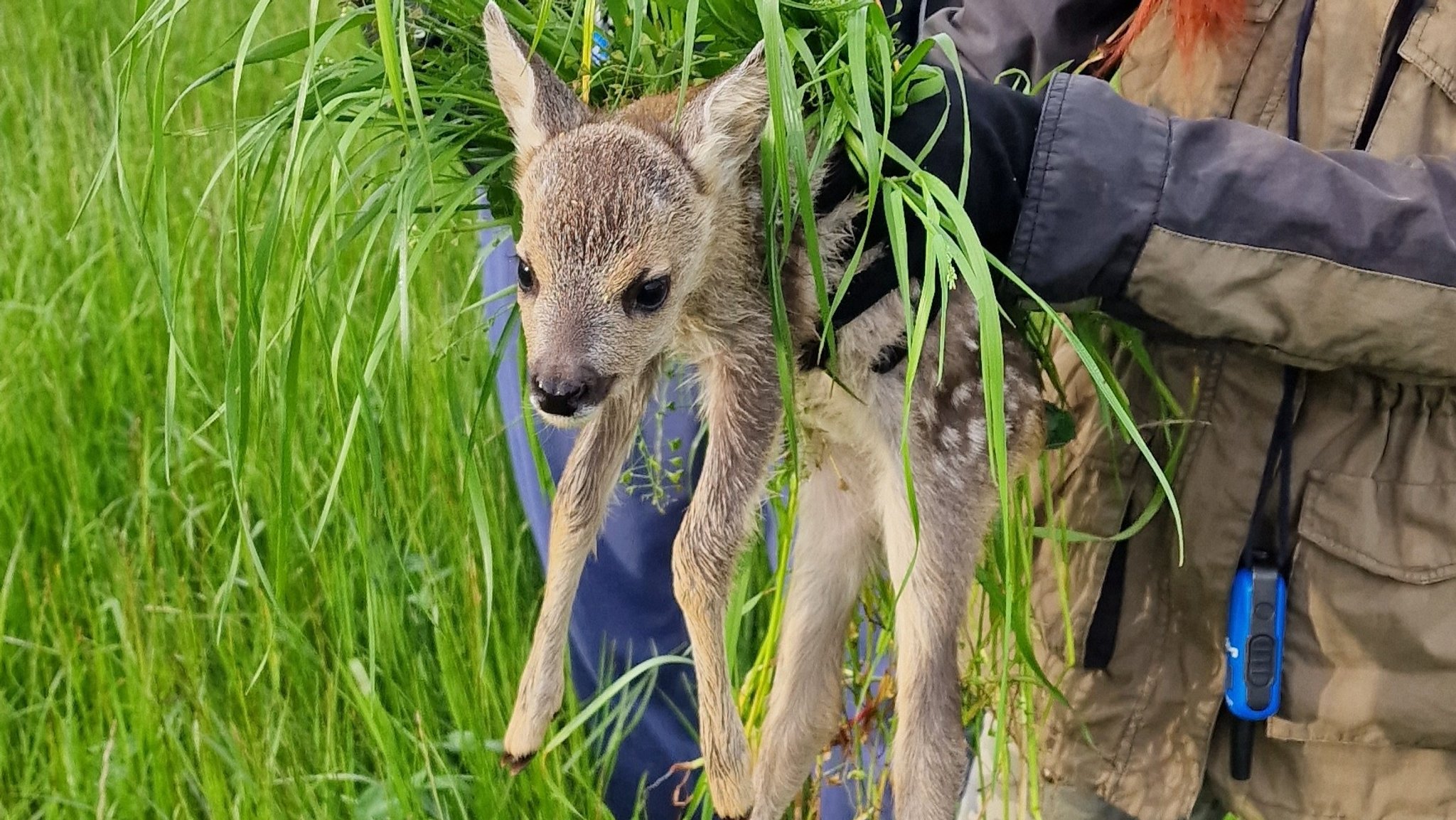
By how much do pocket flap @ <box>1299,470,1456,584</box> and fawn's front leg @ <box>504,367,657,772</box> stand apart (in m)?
0.92

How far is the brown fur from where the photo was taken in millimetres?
1373

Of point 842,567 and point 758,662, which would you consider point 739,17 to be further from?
point 758,662

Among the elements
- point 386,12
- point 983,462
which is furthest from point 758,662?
point 386,12

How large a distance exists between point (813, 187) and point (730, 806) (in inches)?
28.1

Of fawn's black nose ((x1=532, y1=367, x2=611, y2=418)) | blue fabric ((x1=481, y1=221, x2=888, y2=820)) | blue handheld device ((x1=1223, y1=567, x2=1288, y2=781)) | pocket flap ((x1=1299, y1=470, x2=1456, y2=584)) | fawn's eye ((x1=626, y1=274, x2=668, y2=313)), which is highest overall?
fawn's eye ((x1=626, y1=274, x2=668, y2=313))

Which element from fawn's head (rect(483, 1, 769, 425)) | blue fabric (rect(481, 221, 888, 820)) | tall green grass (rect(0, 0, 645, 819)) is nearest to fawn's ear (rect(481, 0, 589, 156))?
fawn's head (rect(483, 1, 769, 425))

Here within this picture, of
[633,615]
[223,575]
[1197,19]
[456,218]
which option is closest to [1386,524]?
[1197,19]

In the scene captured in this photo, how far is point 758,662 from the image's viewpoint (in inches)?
83.8

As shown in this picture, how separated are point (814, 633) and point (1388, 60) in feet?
3.52

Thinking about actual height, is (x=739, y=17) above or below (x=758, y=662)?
above

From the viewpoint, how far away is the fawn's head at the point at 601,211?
4.34 ft

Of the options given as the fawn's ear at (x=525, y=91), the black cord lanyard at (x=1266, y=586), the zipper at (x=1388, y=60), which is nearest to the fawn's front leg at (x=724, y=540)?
the fawn's ear at (x=525, y=91)

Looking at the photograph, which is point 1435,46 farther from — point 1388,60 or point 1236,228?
point 1236,228

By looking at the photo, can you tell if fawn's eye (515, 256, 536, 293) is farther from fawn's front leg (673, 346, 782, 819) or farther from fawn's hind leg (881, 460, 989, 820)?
fawn's hind leg (881, 460, 989, 820)
